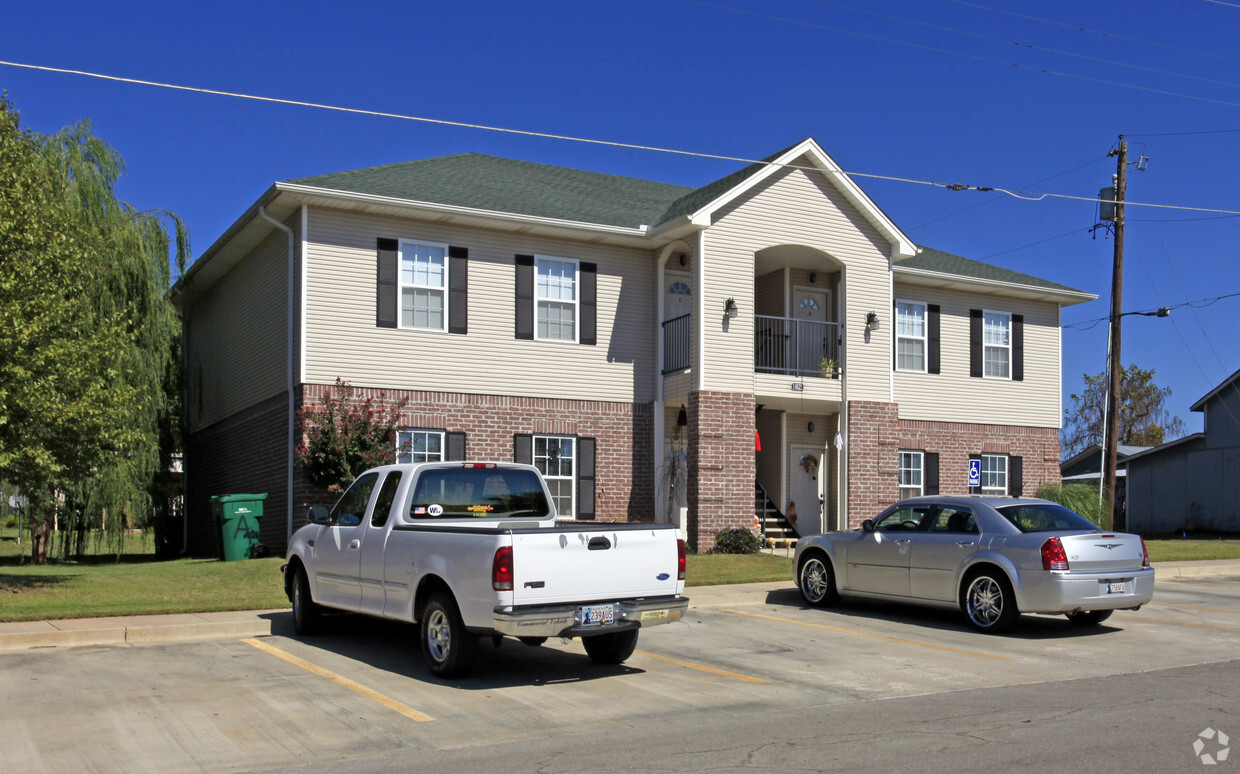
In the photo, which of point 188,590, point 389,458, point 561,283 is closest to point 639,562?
point 188,590

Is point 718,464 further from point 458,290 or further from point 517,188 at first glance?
point 517,188

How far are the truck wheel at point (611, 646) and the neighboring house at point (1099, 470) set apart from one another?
3182 cm

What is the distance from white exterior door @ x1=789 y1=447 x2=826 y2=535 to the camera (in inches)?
937

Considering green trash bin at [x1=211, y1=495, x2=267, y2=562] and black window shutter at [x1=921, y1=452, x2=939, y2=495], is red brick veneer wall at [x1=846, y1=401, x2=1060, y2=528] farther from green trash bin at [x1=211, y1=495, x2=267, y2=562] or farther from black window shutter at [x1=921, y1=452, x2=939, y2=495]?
green trash bin at [x1=211, y1=495, x2=267, y2=562]

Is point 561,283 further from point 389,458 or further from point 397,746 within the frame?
point 397,746

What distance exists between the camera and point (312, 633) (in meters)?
11.4

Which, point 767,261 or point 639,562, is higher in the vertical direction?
point 767,261

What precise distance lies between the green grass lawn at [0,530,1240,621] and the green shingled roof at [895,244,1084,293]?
7.63 m

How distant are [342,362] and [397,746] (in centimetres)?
1284

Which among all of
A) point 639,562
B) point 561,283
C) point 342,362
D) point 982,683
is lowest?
point 982,683

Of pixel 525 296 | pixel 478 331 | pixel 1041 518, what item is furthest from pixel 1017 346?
pixel 1041 518

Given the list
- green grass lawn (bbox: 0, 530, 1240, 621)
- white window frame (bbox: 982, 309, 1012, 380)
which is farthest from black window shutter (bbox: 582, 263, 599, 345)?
white window frame (bbox: 982, 309, 1012, 380)

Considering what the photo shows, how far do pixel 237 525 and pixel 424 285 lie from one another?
18.0ft

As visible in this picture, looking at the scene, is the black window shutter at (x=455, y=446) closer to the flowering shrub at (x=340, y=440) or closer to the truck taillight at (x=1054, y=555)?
the flowering shrub at (x=340, y=440)
